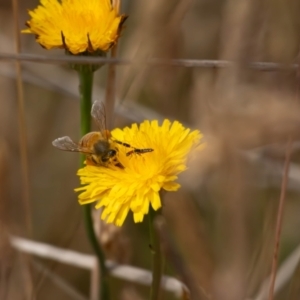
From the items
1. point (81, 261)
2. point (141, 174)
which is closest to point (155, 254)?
point (141, 174)

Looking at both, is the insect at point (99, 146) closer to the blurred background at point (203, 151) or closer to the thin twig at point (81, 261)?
the blurred background at point (203, 151)

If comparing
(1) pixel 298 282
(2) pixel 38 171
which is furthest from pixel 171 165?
(2) pixel 38 171

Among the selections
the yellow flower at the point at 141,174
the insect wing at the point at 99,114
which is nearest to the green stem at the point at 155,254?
the yellow flower at the point at 141,174

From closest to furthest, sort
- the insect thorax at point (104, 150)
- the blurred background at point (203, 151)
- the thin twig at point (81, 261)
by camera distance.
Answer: the blurred background at point (203, 151) < the insect thorax at point (104, 150) < the thin twig at point (81, 261)

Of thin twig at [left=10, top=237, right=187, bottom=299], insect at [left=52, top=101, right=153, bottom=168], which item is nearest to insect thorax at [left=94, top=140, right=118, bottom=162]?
insect at [left=52, top=101, right=153, bottom=168]

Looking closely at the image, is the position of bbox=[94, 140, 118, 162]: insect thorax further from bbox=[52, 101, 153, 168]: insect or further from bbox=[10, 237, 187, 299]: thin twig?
bbox=[10, 237, 187, 299]: thin twig

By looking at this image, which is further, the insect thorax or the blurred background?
the insect thorax
